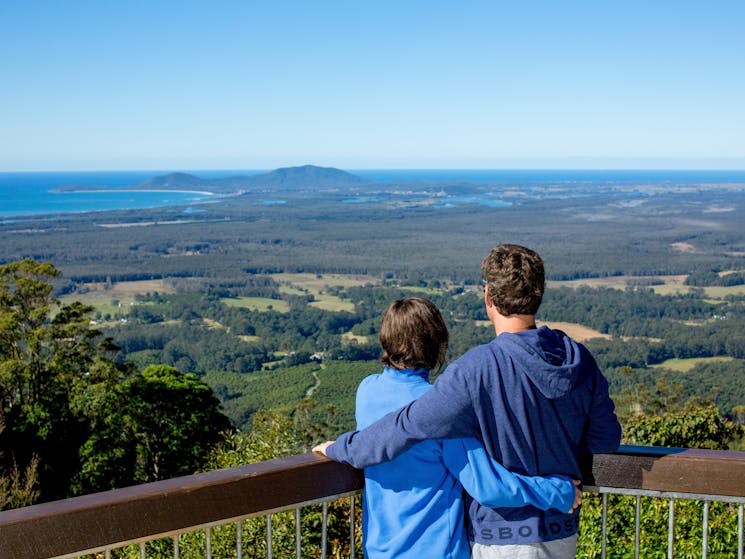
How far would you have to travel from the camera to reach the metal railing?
169 centimetres

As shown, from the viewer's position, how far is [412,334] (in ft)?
6.00

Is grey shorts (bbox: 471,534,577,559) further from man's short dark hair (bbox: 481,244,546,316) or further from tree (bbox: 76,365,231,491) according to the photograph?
tree (bbox: 76,365,231,491)

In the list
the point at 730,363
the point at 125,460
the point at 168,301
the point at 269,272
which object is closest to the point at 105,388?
the point at 125,460

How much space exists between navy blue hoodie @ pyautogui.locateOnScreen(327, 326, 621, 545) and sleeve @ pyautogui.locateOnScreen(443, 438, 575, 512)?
0.09 ft

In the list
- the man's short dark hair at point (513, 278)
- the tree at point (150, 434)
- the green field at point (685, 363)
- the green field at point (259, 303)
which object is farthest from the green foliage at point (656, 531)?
the green field at point (259, 303)

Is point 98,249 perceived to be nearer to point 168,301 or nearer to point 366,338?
point 168,301

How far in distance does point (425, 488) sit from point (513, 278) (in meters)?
0.58

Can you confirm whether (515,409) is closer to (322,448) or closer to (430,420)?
(430,420)

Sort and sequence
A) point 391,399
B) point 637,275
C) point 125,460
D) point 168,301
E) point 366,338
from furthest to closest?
point 637,275
point 168,301
point 366,338
point 125,460
point 391,399

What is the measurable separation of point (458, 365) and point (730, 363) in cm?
5054

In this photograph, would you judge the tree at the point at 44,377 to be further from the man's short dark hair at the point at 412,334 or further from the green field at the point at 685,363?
the green field at the point at 685,363

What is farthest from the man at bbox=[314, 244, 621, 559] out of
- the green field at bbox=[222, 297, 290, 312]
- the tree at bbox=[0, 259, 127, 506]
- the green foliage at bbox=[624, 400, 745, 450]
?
the green field at bbox=[222, 297, 290, 312]

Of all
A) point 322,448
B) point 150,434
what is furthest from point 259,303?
point 322,448

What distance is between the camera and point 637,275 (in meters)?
95.6
